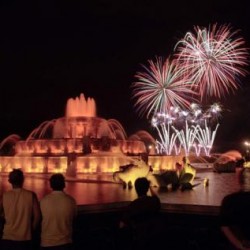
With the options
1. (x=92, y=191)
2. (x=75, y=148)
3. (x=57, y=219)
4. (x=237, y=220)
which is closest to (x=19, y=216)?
(x=57, y=219)

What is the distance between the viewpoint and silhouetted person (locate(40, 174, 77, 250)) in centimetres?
581

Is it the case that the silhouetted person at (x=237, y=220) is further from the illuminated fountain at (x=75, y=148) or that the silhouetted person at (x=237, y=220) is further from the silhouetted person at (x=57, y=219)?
the illuminated fountain at (x=75, y=148)

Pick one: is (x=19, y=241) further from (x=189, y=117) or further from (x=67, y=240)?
(x=189, y=117)

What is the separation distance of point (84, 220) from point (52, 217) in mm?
3839

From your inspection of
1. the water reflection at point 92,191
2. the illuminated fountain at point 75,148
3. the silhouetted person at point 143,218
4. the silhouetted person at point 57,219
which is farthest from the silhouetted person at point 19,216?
the illuminated fountain at point 75,148

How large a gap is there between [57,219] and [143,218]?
3.47 ft

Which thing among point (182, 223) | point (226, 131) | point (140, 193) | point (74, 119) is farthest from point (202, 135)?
point (140, 193)

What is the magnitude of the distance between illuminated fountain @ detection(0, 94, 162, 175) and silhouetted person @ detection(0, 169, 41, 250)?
62.3 ft

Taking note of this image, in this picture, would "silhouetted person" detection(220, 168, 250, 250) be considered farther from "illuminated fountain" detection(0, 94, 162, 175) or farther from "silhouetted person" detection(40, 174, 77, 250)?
"illuminated fountain" detection(0, 94, 162, 175)

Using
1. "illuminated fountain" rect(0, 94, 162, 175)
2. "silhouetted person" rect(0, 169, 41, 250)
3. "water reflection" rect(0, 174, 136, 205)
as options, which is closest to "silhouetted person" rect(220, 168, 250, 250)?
"silhouetted person" rect(0, 169, 41, 250)

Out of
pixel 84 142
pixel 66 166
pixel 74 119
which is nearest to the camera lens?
pixel 66 166

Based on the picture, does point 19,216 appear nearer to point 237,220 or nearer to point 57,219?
point 57,219

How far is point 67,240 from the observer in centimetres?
584

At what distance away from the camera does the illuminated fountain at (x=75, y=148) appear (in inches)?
1088
